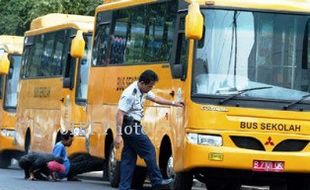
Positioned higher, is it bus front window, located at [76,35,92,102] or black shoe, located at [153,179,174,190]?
bus front window, located at [76,35,92,102]

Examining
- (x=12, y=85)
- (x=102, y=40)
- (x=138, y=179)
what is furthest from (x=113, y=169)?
(x=12, y=85)

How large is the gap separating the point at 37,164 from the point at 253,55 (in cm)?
701

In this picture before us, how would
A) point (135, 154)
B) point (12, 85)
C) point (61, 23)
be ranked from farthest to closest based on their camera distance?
point (12, 85), point (61, 23), point (135, 154)

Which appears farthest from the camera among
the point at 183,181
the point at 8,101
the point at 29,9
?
the point at 29,9

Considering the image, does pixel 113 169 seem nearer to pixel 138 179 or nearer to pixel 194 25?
pixel 138 179

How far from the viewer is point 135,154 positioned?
15.3 m

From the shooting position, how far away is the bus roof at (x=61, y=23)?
998 inches

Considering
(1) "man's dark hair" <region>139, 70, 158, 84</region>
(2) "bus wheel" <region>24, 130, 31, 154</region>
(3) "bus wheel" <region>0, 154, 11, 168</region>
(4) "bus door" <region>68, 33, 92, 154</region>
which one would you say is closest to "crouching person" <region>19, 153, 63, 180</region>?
(4) "bus door" <region>68, 33, 92, 154</region>

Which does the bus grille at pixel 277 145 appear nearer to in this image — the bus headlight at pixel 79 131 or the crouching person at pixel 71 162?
the crouching person at pixel 71 162

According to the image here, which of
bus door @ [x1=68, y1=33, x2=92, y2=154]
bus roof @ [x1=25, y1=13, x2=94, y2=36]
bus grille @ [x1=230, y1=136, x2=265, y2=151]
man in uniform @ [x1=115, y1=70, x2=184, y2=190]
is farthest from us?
bus roof @ [x1=25, y1=13, x2=94, y2=36]

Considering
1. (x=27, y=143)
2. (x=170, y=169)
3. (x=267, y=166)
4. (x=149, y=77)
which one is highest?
(x=149, y=77)

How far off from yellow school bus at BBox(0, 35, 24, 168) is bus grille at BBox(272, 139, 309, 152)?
48.6 feet

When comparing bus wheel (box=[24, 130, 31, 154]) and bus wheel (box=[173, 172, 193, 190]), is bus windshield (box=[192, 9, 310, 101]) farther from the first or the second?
bus wheel (box=[24, 130, 31, 154])

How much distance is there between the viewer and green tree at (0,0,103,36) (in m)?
35.7
